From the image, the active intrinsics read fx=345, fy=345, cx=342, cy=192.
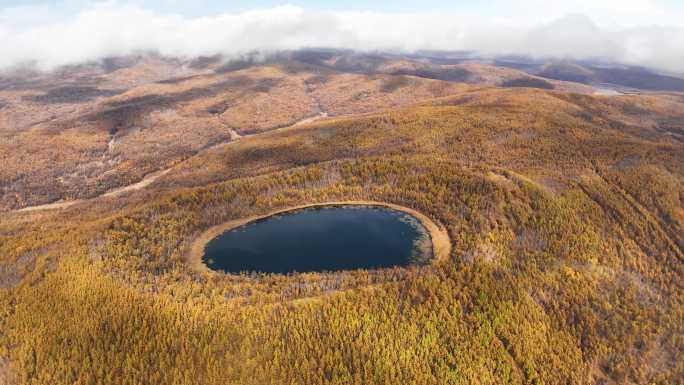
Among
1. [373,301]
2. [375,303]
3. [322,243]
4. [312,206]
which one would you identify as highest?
[312,206]

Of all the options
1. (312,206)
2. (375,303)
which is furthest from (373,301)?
(312,206)

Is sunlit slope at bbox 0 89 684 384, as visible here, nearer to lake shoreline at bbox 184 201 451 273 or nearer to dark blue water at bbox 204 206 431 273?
lake shoreline at bbox 184 201 451 273

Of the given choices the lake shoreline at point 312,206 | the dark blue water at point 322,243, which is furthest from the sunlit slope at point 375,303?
the dark blue water at point 322,243

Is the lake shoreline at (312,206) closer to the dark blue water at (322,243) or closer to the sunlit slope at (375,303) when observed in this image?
the dark blue water at (322,243)

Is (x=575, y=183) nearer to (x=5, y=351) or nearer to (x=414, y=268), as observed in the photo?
(x=414, y=268)

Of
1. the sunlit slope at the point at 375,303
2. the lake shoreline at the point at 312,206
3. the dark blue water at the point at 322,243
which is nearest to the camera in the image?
the sunlit slope at the point at 375,303

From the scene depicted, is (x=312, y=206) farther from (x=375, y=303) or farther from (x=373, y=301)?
(x=375, y=303)
